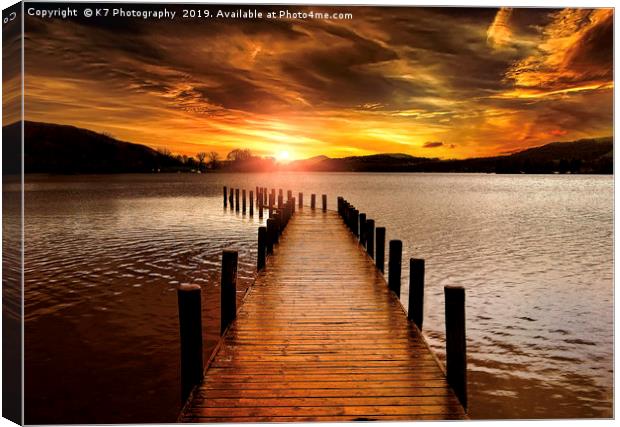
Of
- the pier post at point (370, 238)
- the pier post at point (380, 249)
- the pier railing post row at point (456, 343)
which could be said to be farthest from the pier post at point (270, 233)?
the pier railing post row at point (456, 343)

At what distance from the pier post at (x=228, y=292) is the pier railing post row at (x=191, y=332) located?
5.13ft

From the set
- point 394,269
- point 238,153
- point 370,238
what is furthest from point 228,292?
point 238,153

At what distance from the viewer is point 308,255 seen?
12.8m

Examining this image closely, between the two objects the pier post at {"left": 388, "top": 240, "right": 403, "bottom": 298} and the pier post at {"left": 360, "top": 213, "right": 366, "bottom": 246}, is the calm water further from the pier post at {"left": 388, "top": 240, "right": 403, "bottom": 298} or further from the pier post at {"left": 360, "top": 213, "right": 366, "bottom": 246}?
the pier post at {"left": 360, "top": 213, "right": 366, "bottom": 246}

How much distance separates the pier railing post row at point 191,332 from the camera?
5320mm

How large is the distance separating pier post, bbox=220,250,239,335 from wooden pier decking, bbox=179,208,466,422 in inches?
8.8

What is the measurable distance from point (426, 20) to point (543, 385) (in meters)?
5.63

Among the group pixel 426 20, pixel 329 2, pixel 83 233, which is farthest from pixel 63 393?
pixel 83 233

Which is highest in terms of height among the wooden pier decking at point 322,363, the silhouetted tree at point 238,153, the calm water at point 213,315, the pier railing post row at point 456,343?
the silhouetted tree at point 238,153

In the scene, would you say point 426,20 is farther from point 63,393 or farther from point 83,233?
point 83,233

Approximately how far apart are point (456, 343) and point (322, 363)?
138cm

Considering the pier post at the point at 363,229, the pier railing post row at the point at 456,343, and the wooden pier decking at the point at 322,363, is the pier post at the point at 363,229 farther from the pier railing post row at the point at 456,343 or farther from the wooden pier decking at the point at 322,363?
the pier railing post row at the point at 456,343

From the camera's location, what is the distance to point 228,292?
7848 millimetres

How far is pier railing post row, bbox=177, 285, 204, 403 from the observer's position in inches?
209
